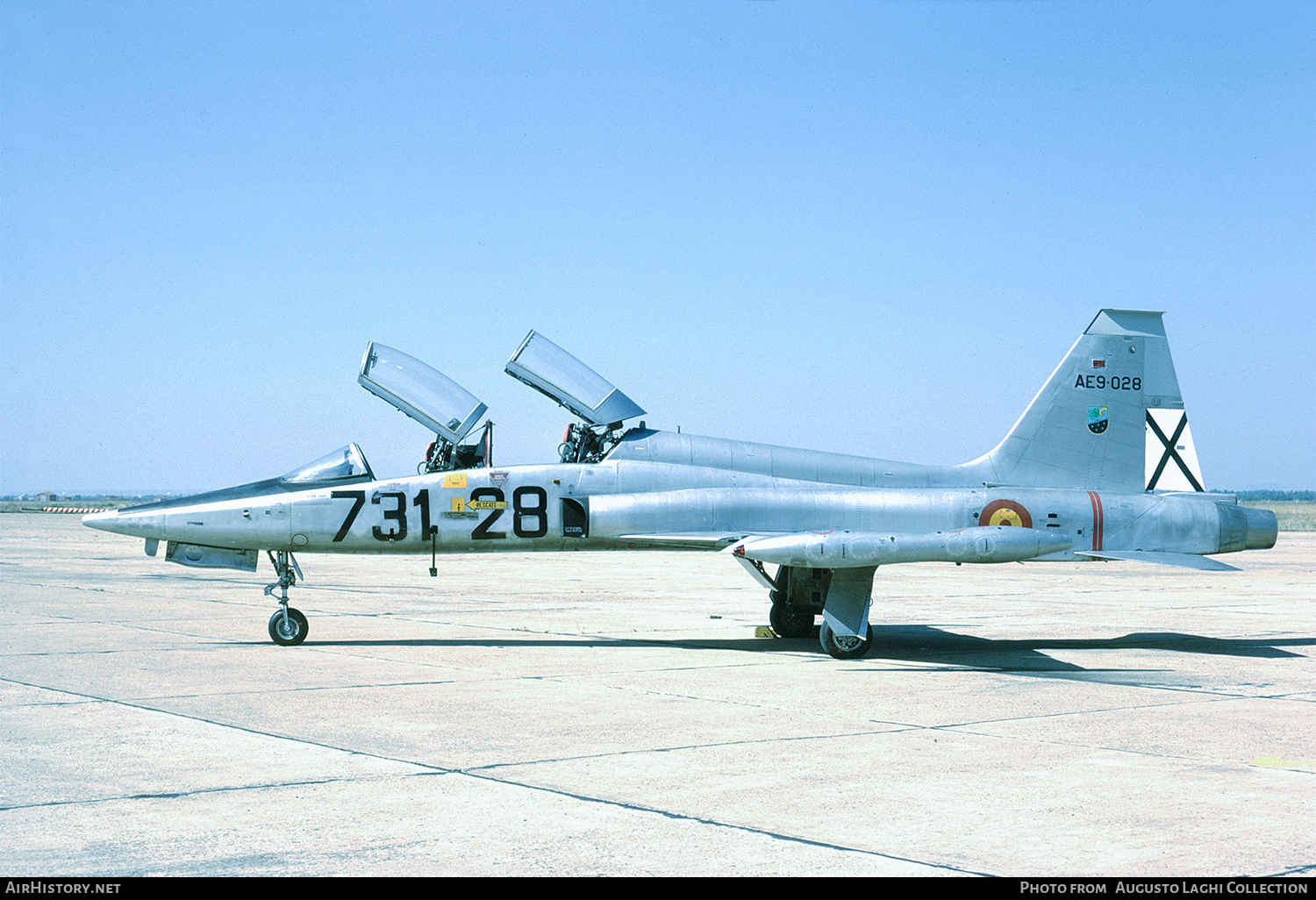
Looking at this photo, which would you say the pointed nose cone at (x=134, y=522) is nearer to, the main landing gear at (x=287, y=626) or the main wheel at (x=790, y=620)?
the main landing gear at (x=287, y=626)

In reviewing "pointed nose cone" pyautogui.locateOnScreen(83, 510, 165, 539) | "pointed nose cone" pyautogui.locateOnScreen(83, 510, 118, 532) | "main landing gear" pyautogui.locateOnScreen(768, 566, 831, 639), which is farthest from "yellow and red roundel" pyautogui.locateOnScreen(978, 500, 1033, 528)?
"pointed nose cone" pyautogui.locateOnScreen(83, 510, 118, 532)

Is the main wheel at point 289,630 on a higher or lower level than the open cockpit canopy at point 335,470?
lower

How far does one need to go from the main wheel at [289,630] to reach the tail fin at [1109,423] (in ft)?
29.3

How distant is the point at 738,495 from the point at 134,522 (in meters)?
7.16

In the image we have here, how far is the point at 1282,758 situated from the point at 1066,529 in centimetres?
717

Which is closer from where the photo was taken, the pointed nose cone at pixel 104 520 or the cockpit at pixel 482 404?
the pointed nose cone at pixel 104 520

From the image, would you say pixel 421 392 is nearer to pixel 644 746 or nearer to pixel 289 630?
pixel 289 630

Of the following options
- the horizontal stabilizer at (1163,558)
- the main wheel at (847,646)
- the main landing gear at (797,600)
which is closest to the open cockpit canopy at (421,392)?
the main landing gear at (797,600)

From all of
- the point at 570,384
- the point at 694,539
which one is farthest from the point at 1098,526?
the point at 570,384

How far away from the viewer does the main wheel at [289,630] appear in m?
13.9

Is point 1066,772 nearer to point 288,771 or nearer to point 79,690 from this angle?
point 288,771
